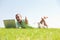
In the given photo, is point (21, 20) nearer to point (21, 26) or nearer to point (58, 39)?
point (21, 26)

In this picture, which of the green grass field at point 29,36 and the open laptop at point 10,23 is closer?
the green grass field at point 29,36

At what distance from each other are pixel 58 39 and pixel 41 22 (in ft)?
3.29

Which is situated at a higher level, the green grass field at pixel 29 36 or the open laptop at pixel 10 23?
the open laptop at pixel 10 23

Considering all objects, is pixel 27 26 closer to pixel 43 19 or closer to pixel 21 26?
pixel 21 26

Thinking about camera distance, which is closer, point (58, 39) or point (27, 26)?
point (58, 39)

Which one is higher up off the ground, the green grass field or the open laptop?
the open laptop

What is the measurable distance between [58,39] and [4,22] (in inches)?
46.9

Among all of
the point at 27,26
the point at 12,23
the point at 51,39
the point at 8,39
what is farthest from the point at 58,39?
the point at 12,23

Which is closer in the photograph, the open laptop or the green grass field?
the green grass field

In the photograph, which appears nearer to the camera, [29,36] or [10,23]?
[29,36]

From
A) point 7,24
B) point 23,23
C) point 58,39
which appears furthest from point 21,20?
point 58,39

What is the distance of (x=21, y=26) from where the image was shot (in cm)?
238

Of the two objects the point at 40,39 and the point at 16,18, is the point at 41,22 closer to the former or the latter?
the point at 16,18

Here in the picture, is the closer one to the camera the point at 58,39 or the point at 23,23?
the point at 58,39
